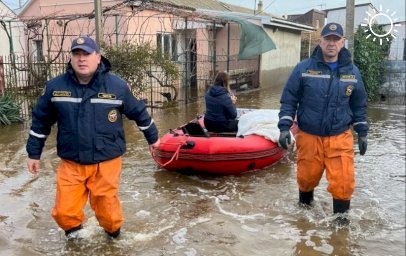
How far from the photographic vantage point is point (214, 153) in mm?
6012

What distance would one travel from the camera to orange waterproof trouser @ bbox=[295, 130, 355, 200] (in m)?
4.46

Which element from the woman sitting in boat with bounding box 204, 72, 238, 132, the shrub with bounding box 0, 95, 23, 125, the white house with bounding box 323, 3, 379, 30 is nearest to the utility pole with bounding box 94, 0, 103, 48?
the shrub with bounding box 0, 95, 23, 125

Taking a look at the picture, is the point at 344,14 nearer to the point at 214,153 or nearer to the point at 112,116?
the point at 214,153

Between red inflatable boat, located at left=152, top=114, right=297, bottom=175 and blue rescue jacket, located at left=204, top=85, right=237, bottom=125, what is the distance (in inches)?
20.5

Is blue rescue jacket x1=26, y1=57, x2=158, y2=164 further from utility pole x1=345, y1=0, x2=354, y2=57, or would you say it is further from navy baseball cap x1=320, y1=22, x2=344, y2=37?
utility pole x1=345, y1=0, x2=354, y2=57

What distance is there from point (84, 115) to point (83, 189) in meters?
0.66

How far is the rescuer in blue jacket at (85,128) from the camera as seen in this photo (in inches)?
148

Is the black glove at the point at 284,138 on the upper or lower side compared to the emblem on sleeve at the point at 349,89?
lower

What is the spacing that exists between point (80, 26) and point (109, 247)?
43.6 feet

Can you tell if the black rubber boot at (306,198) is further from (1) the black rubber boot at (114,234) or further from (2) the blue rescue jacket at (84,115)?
(2) the blue rescue jacket at (84,115)

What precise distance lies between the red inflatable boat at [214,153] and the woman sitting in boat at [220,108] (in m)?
0.52

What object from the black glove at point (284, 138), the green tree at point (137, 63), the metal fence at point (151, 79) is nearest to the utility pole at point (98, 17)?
the green tree at point (137, 63)

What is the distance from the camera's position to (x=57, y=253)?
159 inches

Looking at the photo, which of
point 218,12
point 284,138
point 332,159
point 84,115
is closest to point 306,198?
point 332,159
